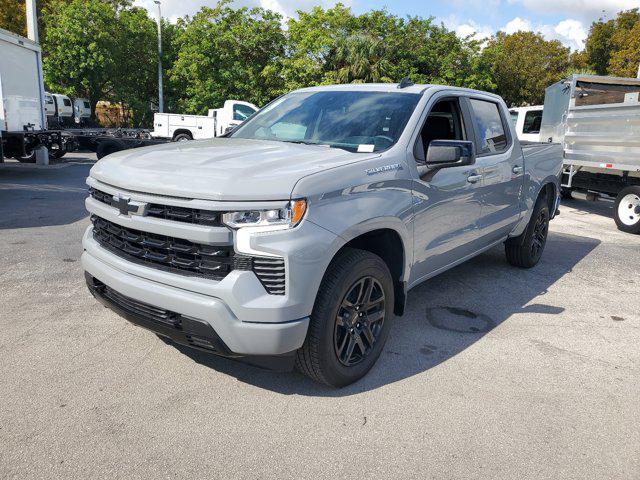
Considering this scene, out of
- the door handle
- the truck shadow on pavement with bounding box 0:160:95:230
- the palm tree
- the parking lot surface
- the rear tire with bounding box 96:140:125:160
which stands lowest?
the parking lot surface

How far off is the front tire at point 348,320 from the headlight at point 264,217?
46 centimetres

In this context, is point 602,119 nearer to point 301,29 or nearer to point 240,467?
point 240,467

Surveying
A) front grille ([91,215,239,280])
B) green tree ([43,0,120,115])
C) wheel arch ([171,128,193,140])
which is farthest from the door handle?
green tree ([43,0,120,115])

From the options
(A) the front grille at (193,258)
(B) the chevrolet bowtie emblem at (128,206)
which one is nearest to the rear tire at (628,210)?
(A) the front grille at (193,258)

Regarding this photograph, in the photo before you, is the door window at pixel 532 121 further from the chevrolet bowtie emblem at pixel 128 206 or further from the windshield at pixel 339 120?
the chevrolet bowtie emblem at pixel 128 206

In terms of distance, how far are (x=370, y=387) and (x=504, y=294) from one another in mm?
2495

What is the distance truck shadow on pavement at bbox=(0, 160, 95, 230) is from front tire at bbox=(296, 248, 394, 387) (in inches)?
225

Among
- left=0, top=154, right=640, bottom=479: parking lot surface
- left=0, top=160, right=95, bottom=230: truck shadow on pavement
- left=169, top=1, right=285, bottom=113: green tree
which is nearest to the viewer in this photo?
left=0, top=154, right=640, bottom=479: parking lot surface

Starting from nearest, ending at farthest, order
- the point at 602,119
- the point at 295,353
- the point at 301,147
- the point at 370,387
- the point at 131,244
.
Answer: the point at 295,353, the point at 131,244, the point at 370,387, the point at 301,147, the point at 602,119

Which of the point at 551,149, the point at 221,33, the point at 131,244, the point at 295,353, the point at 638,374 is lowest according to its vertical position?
the point at 638,374

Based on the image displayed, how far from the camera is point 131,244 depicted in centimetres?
301

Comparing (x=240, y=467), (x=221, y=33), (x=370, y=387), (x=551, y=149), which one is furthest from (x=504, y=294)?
(x=221, y=33)

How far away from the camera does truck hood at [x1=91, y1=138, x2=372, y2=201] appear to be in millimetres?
2592

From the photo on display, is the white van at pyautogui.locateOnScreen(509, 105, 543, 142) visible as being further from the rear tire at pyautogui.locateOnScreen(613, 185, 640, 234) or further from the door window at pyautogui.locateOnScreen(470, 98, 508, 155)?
the door window at pyautogui.locateOnScreen(470, 98, 508, 155)
